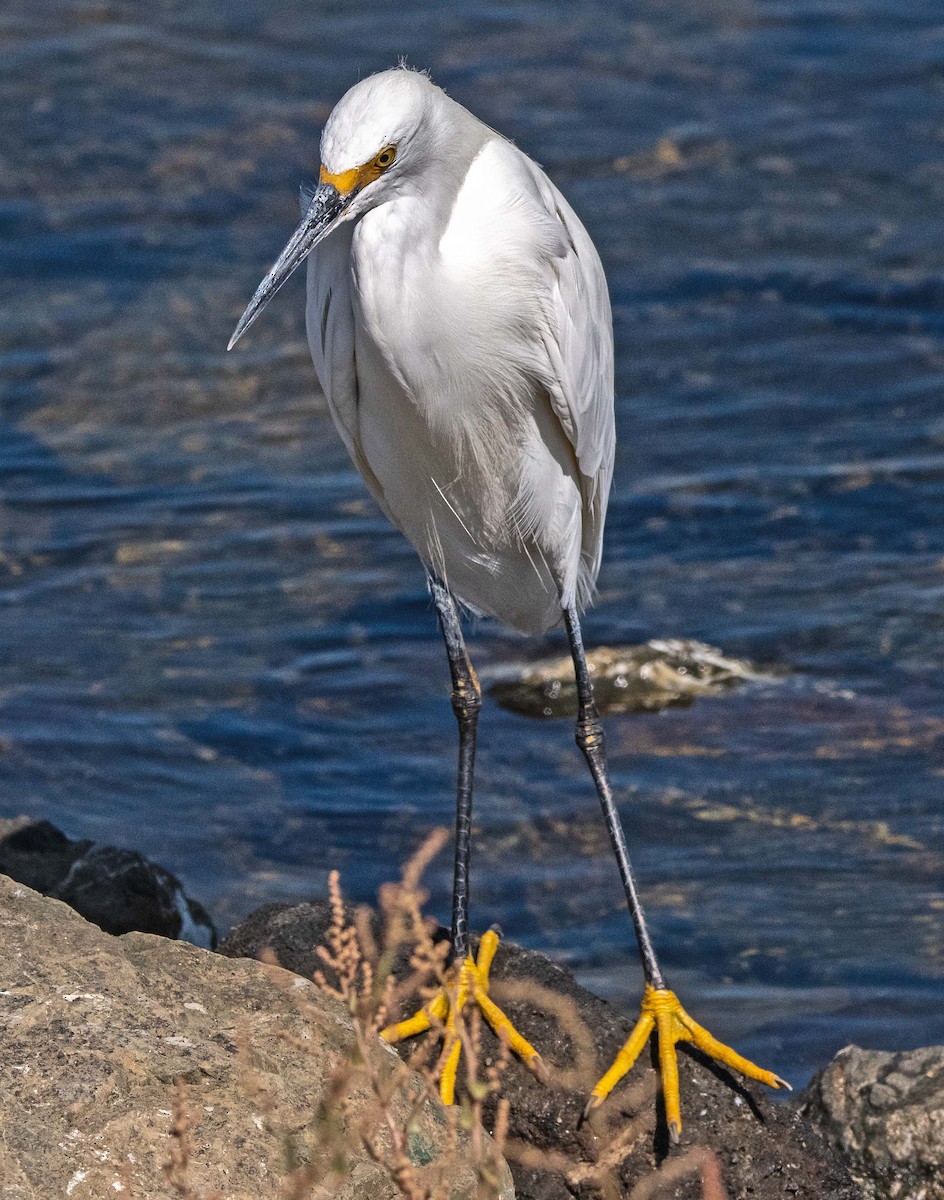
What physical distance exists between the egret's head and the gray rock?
120 centimetres

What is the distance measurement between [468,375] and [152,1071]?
163 centimetres

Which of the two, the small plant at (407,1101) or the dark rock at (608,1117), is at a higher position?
the small plant at (407,1101)

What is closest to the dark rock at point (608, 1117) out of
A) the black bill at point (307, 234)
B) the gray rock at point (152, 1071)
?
the gray rock at point (152, 1071)

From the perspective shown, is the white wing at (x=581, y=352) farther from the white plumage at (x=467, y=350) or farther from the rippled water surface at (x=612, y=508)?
the rippled water surface at (x=612, y=508)

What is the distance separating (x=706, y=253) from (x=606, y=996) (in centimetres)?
528

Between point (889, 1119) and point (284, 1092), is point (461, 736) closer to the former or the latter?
point (889, 1119)

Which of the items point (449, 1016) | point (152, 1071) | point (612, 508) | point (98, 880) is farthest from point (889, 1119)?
point (612, 508)

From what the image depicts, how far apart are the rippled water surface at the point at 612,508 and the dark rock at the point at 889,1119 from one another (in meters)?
0.70

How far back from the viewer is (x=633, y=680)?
6.25m

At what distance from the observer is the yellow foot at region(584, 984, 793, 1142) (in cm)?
366

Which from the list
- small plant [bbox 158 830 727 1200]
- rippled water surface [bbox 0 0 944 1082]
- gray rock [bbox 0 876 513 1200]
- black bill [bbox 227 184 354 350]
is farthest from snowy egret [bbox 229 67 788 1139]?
rippled water surface [bbox 0 0 944 1082]

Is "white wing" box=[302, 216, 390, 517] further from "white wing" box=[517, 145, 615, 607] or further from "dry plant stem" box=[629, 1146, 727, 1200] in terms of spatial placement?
"dry plant stem" box=[629, 1146, 727, 1200]

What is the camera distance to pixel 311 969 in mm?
3811

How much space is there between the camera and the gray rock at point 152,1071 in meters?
2.68
